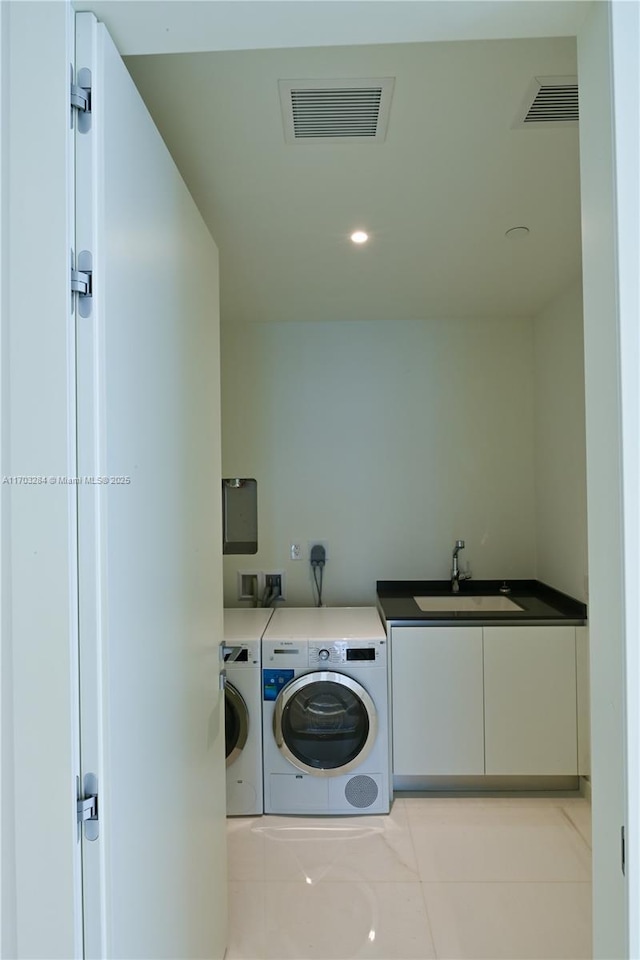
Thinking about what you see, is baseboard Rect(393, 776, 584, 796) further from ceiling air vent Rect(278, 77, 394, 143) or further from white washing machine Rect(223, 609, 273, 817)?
ceiling air vent Rect(278, 77, 394, 143)

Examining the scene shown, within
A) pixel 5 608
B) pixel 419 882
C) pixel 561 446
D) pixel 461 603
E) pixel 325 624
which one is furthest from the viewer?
pixel 461 603

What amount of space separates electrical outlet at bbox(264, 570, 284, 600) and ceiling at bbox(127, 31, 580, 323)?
5.24ft

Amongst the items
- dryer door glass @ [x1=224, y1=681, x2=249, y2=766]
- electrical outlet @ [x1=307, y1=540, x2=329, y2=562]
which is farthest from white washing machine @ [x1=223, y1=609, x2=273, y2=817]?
electrical outlet @ [x1=307, y1=540, x2=329, y2=562]

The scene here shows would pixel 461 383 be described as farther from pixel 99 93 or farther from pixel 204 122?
pixel 99 93

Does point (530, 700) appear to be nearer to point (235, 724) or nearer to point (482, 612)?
point (482, 612)

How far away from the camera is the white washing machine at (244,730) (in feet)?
7.95

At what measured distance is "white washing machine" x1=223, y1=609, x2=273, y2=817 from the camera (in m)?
2.42

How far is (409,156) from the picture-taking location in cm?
157

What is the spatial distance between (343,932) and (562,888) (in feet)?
2.78

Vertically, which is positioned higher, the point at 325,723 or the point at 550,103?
the point at 550,103

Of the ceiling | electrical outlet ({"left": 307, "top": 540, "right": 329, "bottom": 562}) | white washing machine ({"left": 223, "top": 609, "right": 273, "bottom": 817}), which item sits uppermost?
the ceiling

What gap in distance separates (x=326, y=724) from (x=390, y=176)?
2.27m

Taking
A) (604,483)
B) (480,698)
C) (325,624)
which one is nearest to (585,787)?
(480,698)

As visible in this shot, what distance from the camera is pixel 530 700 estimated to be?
2518 mm
